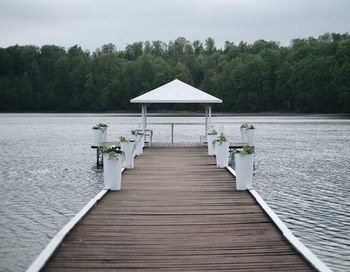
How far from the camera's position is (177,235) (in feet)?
19.7

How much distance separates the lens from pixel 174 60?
99.8 metres

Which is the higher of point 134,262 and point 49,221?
point 134,262

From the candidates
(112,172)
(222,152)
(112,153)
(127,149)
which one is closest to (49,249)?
(112,153)

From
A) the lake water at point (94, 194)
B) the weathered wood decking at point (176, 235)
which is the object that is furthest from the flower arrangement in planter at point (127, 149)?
the weathered wood decking at point (176, 235)

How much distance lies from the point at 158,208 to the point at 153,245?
2.03m

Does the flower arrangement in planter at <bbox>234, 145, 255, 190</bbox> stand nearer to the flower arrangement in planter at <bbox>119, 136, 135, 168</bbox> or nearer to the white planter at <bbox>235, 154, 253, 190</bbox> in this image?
the white planter at <bbox>235, 154, 253, 190</bbox>

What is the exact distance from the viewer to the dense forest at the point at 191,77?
7612 centimetres

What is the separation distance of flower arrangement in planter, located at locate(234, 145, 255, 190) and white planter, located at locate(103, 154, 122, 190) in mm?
2297

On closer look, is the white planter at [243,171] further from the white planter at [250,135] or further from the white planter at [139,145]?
the white planter at [250,135]

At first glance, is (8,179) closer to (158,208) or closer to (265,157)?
(158,208)

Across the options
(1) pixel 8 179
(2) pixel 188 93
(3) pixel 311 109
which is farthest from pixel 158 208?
(3) pixel 311 109

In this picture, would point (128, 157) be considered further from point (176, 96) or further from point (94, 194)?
point (176, 96)

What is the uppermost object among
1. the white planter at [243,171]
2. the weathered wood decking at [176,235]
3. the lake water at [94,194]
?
the white planter at [243,171]

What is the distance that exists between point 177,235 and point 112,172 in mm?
3516
